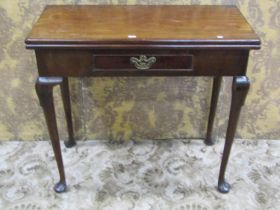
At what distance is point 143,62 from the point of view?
3.71 feet

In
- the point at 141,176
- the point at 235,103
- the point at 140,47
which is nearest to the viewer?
the point at 140,47

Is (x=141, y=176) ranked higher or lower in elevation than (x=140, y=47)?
lower

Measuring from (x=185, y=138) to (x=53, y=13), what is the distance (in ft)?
2.95

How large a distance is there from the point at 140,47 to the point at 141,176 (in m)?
0.70

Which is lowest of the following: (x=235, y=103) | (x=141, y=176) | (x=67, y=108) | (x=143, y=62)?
(x=141, y=176)

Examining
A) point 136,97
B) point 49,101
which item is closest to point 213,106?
point 136,97

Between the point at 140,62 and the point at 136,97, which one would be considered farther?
the point at 136,97

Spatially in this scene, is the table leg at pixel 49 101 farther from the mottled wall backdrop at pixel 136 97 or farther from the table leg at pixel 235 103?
the table leg at pixel 235 103

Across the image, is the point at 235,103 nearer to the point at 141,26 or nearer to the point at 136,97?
the point at 141,26

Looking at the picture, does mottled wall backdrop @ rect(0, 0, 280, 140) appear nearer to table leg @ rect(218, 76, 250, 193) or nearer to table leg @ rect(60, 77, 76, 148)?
table leg @ rect(60, 77, 76, 148)

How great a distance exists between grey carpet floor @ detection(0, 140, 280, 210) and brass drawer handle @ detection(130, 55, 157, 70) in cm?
61

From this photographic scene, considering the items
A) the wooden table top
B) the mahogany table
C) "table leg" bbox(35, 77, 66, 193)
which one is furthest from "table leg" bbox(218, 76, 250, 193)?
"table leg" bbox(35, 77, 66, 193)

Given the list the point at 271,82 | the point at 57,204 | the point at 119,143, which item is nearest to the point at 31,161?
the point at 57,204

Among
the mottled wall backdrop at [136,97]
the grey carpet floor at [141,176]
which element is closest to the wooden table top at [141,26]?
the mottled wall backdrop at [136,97]
